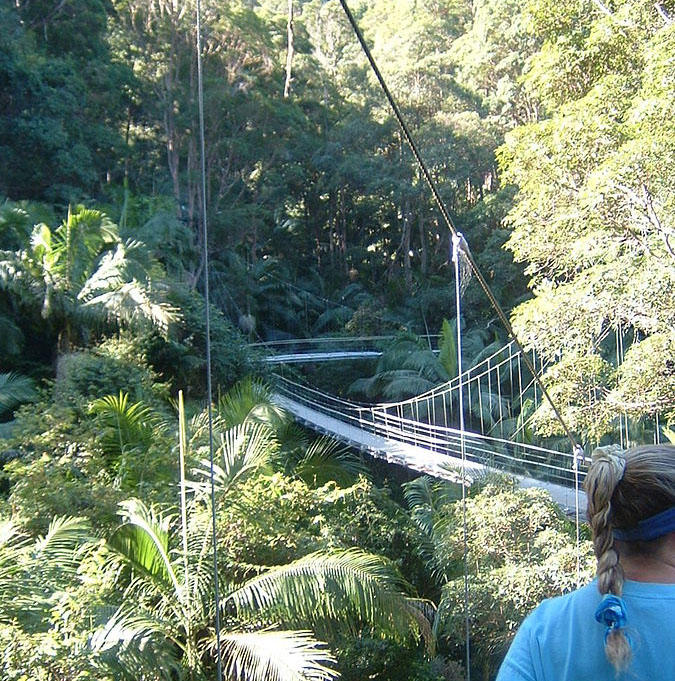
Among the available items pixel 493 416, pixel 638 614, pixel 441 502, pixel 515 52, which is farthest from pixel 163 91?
pixel 638 614

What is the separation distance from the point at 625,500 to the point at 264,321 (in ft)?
53.8

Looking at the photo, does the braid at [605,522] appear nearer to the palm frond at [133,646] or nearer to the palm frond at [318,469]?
the palm frond at [133,646]

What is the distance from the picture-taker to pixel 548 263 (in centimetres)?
605

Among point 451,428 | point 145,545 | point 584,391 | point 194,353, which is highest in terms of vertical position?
point 584,391

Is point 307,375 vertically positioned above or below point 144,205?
below

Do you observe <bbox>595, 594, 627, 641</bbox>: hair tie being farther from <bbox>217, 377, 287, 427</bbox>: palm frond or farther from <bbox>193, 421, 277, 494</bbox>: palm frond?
<bbox>217, 377, 287, 427</bbox>: palm frond

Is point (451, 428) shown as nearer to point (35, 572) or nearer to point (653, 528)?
point (35, 572)

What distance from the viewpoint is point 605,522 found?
681 mm

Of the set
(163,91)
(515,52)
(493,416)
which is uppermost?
(515,52)

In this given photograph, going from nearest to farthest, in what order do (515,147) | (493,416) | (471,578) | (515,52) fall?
(471,578), (515,147), (493,416), (515,52)

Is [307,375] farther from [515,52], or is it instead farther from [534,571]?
[534,571]

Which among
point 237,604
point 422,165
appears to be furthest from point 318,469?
point 422,165

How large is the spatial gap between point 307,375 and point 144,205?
175 inches

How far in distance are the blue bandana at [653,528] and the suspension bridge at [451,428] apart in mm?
6674
